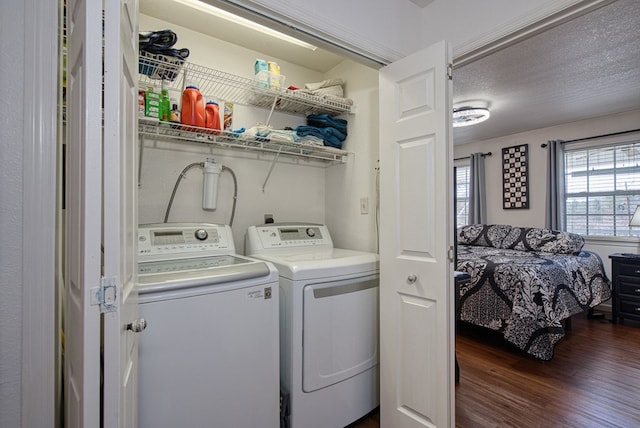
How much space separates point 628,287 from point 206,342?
4.36 meters

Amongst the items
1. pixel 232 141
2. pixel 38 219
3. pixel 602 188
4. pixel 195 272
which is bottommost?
pixel 195 272

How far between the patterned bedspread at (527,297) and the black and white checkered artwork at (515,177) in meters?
1.73

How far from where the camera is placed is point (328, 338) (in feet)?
5.07

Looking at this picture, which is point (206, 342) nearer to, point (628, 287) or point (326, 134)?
point (326, 134)

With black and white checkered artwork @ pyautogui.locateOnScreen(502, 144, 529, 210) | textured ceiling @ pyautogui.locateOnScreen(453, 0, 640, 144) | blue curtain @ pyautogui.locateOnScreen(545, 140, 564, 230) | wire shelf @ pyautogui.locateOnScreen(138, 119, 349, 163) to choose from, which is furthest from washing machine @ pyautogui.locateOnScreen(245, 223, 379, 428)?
black and white checkered artwork @ pyautogui.locateOnScreen(502, 144, 529, 210)

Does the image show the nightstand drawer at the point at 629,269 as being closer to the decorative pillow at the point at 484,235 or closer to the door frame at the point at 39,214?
the decorative pillow at the point at 484,235

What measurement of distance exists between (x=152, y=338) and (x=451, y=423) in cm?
129

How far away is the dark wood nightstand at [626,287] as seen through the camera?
3.29 metres

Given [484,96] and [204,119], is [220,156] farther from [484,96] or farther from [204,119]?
[484,96]

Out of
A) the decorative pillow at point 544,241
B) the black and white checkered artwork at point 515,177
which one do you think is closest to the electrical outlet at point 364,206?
the decorative pillow at point 544,241

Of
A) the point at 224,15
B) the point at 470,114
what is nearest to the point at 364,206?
the point at 224,15

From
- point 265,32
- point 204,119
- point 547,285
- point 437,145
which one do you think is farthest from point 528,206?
point 204,119

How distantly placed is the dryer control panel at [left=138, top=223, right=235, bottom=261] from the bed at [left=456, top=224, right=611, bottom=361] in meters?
2.32

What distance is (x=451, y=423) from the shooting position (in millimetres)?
1363
